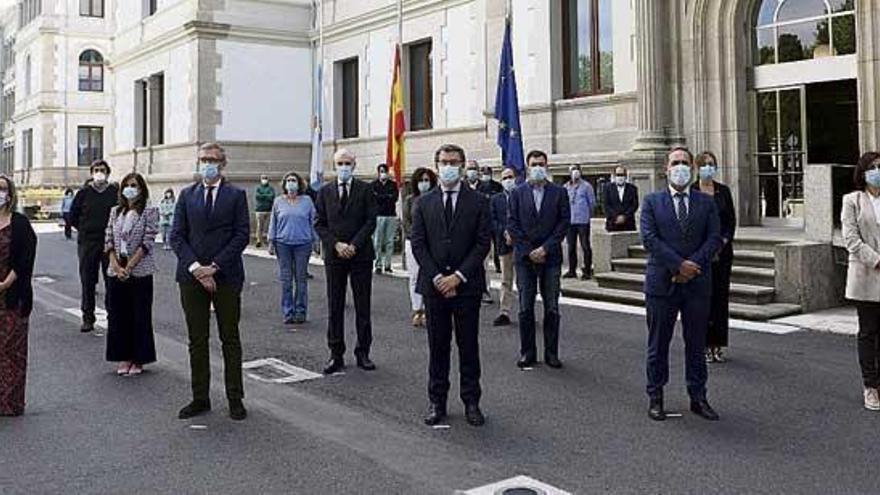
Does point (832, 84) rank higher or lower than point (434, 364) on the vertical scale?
higher

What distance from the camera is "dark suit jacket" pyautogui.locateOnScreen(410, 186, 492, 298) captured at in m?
6.60

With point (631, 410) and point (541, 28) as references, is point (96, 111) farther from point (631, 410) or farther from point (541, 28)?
point (631, 410)

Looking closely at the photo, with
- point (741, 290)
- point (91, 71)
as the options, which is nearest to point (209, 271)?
point (741, 290)

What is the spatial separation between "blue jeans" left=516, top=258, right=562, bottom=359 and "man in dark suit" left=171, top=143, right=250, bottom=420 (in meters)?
2.84

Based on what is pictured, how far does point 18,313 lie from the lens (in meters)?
6.96

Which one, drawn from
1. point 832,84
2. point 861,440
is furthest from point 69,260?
point 861,440

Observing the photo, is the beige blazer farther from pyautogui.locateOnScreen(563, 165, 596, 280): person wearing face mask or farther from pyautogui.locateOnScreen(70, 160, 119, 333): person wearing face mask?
pyautogui.locateOnScreen(70, 160, 119, 333): person wearing face mask

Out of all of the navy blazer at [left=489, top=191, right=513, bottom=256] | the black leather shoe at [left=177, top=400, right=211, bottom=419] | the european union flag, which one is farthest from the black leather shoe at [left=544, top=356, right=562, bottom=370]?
the european union flag

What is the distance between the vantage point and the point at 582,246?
14.9 meters

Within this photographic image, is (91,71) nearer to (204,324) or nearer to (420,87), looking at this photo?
(420,87)

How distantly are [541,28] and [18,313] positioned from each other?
1391 centimetres

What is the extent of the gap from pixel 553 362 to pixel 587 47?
11.4 metres

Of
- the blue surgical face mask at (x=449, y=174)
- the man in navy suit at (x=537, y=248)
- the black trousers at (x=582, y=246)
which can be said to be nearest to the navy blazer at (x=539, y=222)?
the man in navy suit at (x=537, y=248)

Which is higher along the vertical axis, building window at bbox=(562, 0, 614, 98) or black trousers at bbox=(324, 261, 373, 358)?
building window at bbox=(562, 0, 614, 98)
